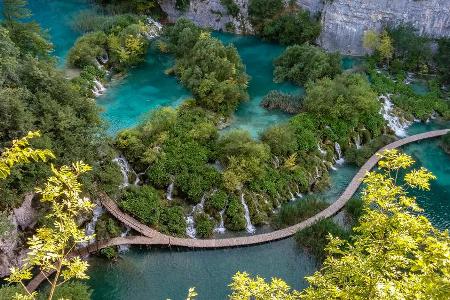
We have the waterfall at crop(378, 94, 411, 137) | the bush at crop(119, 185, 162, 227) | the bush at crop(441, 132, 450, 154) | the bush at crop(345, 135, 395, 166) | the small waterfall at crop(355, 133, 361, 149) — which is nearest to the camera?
the bush at crop(119, 185, 162, 227)

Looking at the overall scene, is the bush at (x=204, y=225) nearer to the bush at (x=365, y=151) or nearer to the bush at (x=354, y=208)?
the bush at (x=354, y=208)

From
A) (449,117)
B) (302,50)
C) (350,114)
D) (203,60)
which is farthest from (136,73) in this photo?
(449,117)

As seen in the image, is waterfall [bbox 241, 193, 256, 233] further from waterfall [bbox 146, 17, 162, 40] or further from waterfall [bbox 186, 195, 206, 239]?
waterfall [bbox 146, 17, 162, 40]

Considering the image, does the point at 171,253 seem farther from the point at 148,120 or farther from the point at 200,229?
the point at 148,120

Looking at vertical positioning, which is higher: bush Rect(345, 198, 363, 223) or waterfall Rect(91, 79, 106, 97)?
waterfall Rect(91, 79, 106, 97)

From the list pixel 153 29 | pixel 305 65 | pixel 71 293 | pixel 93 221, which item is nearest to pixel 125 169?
pixel 93 221

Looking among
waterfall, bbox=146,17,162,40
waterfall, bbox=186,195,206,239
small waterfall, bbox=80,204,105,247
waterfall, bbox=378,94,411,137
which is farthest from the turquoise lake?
waterfall, bbox=146,17,162,40
